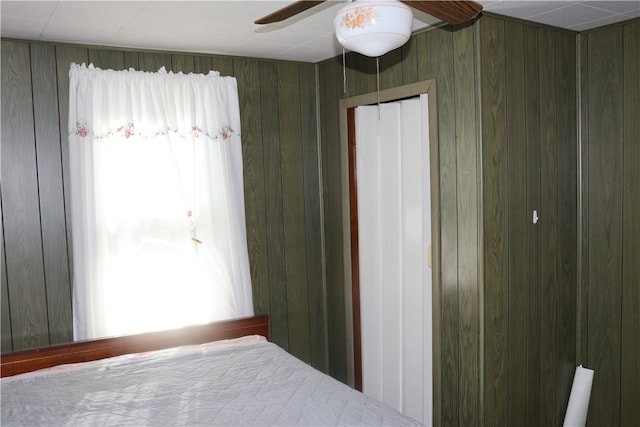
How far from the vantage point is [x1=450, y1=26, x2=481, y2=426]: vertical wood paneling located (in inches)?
115

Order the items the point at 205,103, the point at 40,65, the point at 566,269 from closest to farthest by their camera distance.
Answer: the point at 40,65 → the point at 566,269 → the point at 205,103

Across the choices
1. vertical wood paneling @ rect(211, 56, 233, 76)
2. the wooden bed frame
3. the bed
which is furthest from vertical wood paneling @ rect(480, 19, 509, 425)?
vertical wood paneling @ rect(211, 56, 233, 76)

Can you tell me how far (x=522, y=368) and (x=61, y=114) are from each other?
2.92m

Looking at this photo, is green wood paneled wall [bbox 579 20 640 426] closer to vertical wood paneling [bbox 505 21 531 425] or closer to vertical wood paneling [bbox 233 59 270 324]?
vertical wood paneling [bbox 505 21 531 425]

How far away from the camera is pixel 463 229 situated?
3.02 meters

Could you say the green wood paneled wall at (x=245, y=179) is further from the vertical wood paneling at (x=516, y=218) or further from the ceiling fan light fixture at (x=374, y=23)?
the ceiling fan light fixture at (x=374, y=23)

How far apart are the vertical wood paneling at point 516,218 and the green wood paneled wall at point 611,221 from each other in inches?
20.9

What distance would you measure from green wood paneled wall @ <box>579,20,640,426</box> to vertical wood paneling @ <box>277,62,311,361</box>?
1812 millimetres

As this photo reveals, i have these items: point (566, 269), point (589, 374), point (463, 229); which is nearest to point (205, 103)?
point (463, 229)

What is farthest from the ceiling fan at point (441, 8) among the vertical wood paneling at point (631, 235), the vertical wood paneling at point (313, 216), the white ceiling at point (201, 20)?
the vertical wood paneling at point (313, 216)

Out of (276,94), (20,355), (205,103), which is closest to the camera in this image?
(20,355)

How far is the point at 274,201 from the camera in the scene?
3.96 meters

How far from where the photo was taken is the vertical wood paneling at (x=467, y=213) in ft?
9.61

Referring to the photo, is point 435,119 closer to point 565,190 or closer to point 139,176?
point 565,190
